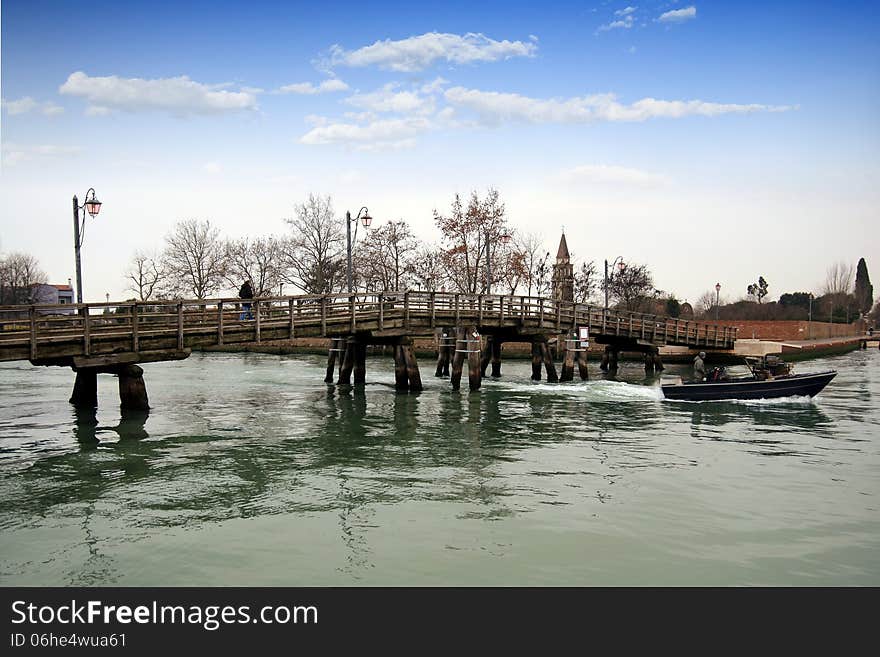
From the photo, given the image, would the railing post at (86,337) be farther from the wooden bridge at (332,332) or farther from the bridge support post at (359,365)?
the bridge support post at (359,365)

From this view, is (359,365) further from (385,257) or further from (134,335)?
(385,257)

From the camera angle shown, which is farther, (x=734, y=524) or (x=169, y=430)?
(x=169, y=430)

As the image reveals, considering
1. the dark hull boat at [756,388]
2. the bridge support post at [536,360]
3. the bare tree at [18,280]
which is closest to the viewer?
the dark hull boat at [756,388]

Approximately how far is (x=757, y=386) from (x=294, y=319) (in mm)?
16194

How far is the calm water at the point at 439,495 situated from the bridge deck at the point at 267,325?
2266 mm

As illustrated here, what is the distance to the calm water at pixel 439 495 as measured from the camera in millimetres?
9727

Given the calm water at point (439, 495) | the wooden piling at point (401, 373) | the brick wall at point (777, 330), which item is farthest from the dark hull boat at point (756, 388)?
the brick wall at point (777, 330)

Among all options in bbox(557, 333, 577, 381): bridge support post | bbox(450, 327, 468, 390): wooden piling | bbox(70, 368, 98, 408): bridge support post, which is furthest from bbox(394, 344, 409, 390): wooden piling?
bbox(70, 368, 98, 408): bridge support post

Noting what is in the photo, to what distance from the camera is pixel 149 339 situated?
72.6 ft
